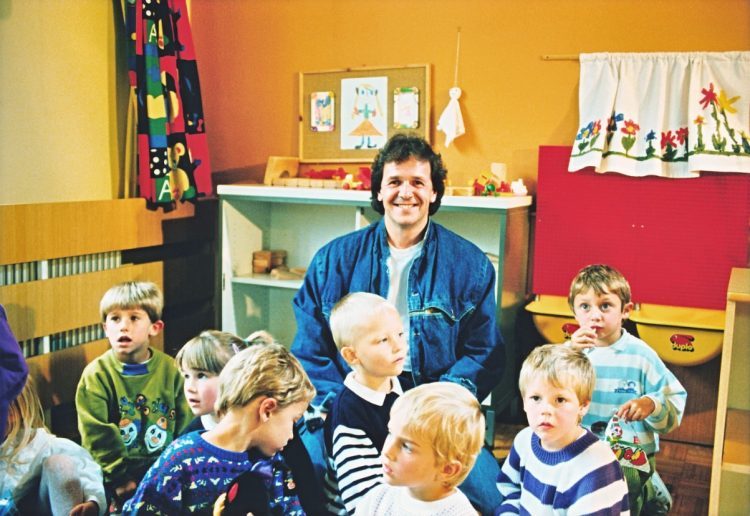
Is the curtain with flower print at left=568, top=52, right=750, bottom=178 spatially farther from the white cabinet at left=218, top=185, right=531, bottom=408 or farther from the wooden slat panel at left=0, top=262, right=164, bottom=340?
the wooden slat panel at left=0, top=262, right=164, bottom=340

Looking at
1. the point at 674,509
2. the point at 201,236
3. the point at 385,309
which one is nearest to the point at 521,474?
the point at 385,309

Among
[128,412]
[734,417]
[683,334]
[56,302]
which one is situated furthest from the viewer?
[683,334]

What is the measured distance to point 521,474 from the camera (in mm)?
2148

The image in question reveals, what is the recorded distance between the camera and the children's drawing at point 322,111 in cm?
447

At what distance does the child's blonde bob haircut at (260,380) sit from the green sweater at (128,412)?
1064mm

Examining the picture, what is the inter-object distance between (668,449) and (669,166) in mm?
1309

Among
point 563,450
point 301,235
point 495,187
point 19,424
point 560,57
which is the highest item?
point 560,57

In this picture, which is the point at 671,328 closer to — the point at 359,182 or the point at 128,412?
the point at 359,182

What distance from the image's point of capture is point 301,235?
15.0 ft

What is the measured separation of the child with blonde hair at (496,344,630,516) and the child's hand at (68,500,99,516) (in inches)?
51.0

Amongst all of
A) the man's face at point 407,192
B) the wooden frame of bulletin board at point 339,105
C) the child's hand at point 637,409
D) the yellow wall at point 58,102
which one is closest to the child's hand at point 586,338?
the child's hand at point 637,409

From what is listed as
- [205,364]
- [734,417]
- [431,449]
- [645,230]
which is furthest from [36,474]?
[645,230]

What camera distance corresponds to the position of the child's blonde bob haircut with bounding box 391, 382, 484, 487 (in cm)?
168

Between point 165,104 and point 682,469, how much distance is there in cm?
298
